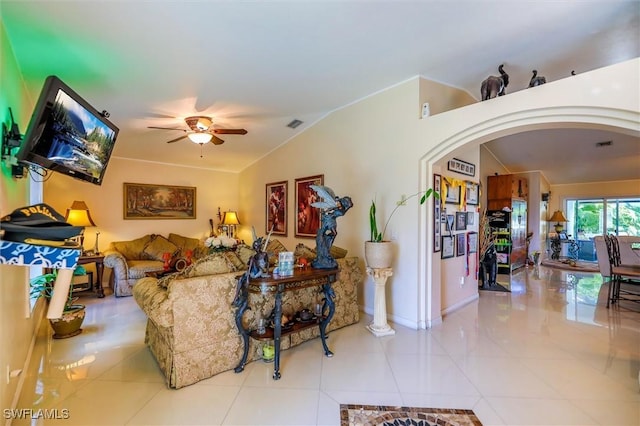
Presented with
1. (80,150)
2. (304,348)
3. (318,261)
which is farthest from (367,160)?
(80,150)

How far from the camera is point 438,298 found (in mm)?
3762

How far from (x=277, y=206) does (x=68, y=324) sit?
371 centimetres

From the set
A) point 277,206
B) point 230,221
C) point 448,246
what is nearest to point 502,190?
point 448,246

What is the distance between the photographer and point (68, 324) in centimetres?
321

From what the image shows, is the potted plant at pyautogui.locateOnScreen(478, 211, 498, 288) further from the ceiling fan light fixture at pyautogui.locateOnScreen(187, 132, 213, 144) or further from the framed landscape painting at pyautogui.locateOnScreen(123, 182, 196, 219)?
the framed landscape painting at pyautogui.locateOnScreen(123, 182, 196, 219)

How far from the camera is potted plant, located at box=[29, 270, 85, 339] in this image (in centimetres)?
301

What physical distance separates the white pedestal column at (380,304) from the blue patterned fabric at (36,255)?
280 cm

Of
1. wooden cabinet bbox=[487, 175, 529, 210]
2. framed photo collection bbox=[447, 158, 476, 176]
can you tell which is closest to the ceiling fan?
framed photo collection bbox=[447, 158, 476, 176]

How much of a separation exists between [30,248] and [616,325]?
5.80 meters

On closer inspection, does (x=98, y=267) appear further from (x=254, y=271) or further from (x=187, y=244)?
(x=254, y=271)

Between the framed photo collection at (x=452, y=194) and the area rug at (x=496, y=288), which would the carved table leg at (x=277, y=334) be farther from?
the area rug at (x=496, y=288)

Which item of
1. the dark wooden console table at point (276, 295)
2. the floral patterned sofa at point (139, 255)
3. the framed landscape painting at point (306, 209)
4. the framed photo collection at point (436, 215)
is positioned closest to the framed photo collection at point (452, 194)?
the framed photo collection at point (436, 215)

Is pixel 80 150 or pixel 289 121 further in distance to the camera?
pixel 289 121

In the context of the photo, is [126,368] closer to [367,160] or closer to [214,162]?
[367,160]
